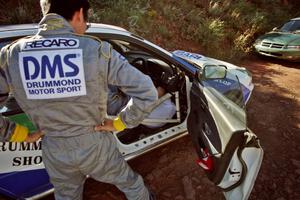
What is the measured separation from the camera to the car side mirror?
2.79 m

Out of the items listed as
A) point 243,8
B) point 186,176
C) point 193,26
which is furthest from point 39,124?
point 243,8

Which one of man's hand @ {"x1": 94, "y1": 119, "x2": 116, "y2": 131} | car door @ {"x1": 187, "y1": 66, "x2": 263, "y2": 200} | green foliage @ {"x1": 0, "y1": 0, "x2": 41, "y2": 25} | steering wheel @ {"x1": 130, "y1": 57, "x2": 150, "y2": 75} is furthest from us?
green foliage @ {"x1": 0, "y1": 0, "x2": 41, "y2": 25}

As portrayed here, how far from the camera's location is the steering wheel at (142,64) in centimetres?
347

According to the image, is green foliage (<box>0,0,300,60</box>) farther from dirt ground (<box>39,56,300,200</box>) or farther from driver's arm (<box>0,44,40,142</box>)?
driver's arm (<box>0,44,40,142</box>)

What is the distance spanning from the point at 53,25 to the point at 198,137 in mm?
1572

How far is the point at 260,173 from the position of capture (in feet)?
11.3

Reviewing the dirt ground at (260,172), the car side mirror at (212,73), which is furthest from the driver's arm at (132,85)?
the dirt ground at (260,172)

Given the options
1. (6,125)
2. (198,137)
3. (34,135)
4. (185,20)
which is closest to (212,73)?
(198,137)

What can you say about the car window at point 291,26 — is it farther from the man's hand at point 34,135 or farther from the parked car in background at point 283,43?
the man's hand at point 34,135

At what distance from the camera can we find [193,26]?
9.14 meters

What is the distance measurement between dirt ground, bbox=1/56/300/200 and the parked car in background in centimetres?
358

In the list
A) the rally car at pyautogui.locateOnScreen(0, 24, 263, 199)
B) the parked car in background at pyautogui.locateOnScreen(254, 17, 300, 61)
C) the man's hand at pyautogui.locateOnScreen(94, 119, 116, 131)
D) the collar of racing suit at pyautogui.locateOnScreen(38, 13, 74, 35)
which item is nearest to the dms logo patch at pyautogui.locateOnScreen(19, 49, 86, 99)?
the collar of racing suit at pyautogui.locateOnScreen(38, 13, 74, 35)

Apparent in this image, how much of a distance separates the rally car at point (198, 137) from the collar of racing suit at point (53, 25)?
0.81m

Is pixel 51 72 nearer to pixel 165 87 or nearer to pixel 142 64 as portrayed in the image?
pixel 165 87
